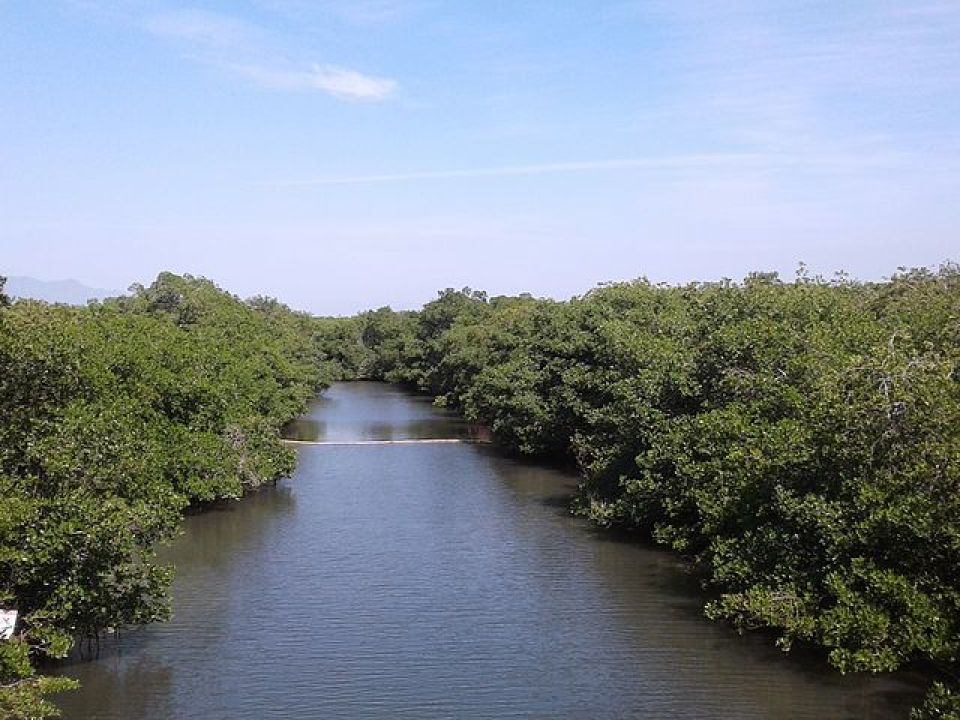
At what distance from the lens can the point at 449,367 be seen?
6475 cm

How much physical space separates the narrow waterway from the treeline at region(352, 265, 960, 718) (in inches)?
40.2

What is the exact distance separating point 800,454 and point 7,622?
14315mm

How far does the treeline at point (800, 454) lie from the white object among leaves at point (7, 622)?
12.8 meters

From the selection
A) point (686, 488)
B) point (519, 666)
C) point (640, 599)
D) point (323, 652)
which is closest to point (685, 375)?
point (686, 488)

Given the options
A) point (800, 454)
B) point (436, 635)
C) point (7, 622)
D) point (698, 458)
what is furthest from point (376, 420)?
point (7, 622)

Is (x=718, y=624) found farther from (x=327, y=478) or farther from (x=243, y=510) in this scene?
(x=327, y=478)

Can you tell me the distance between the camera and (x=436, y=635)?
67.4 ft

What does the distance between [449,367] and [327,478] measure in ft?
88.1

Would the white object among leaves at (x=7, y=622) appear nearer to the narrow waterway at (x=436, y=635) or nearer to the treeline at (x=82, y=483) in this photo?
the treeline at (x=82, y=483)

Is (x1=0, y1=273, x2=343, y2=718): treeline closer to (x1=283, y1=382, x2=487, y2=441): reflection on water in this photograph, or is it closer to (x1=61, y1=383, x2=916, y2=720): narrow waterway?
(x1=61, y1=383, x2=916, y2=720): narrow waterway

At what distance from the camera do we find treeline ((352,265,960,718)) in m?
16.9

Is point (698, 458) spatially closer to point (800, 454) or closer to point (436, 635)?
point (800, 454)

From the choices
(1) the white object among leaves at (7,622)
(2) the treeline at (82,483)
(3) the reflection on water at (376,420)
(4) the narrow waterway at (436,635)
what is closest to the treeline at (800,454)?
(4) the narrow waterway at (436,635)

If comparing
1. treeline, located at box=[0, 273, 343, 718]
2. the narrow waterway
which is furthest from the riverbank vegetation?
the narrow waterway
